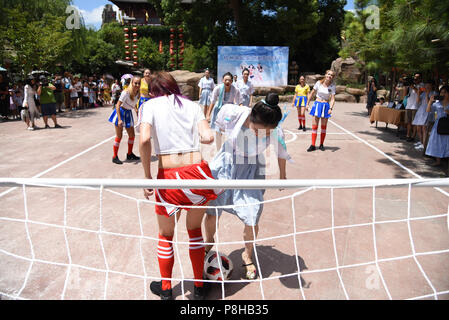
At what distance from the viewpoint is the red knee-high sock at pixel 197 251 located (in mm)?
2668

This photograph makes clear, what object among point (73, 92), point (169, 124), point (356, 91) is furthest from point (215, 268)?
point (356, 91)

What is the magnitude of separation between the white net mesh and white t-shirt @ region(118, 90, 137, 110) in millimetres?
2085

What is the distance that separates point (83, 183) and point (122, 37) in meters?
33.3

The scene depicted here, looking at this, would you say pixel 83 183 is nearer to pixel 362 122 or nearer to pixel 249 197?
pixel 249 197

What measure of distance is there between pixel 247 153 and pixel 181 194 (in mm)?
744

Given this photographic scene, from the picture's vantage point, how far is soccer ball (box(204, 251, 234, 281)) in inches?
115

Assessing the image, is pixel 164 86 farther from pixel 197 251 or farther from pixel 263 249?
pixel 263 249

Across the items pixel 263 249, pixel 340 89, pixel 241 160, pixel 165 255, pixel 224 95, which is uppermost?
pixel 340 89

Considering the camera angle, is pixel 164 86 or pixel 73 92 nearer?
pixel 164 86

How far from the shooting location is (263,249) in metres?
3.49

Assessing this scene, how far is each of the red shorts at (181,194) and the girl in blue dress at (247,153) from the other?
345mm

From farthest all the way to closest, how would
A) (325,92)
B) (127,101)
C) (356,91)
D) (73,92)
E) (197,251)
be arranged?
1. (356,91)
2. (73,92)
3. (325,92)
4. (127,101)
5. (197,251)

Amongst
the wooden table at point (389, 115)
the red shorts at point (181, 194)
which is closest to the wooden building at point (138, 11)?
the wooden table at point (389, 115)
